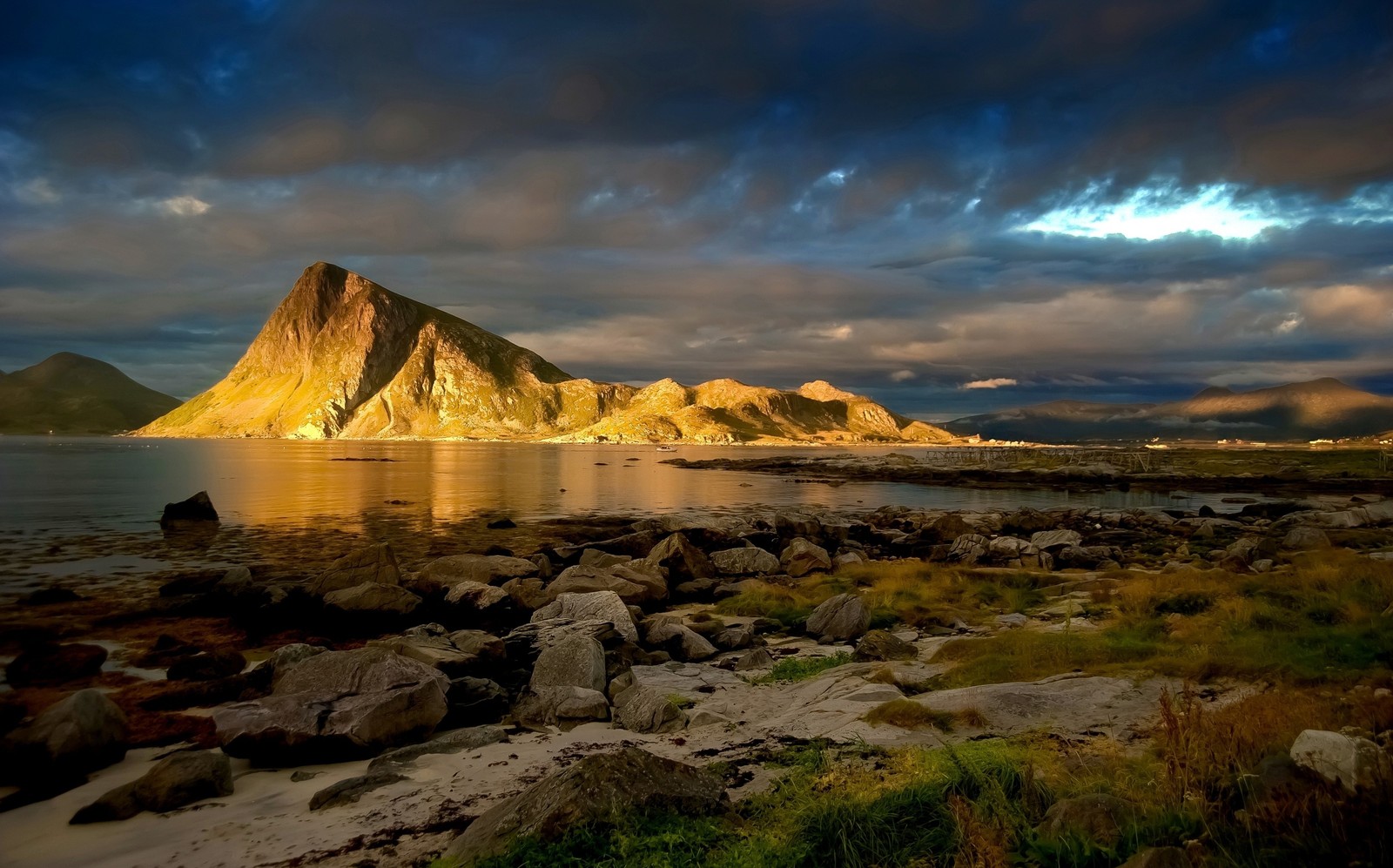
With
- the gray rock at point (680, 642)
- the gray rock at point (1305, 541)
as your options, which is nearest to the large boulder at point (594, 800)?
the gray rock at point (680, 642)

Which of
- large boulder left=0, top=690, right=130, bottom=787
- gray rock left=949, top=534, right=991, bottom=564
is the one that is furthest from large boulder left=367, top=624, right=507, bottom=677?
gray rock left=949, top=534, right=991, bottom=564

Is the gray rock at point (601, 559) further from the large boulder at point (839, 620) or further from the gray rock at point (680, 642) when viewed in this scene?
the large boulder at point (839, 620)

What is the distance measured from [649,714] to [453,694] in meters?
3.70

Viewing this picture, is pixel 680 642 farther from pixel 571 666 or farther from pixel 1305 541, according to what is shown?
pixel 1305 541

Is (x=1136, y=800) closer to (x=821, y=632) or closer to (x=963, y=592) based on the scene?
(x=821, y=632)

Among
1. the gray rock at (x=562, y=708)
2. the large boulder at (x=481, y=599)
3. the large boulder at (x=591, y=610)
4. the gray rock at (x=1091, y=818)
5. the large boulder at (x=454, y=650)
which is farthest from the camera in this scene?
the large boulder at (x=481, y=599)

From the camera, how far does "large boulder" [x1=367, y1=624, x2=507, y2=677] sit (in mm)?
13859

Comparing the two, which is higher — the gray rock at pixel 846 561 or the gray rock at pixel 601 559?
the gray rock at pixel 601 559

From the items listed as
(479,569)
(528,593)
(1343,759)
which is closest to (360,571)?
(479,569)

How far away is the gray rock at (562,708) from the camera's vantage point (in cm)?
1112

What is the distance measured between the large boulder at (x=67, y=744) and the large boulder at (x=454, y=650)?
393 centimetres

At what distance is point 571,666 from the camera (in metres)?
12.9

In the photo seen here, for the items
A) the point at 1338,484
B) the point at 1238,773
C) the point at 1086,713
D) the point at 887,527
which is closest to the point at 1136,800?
the point at 1238,773

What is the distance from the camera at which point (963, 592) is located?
20531mm
